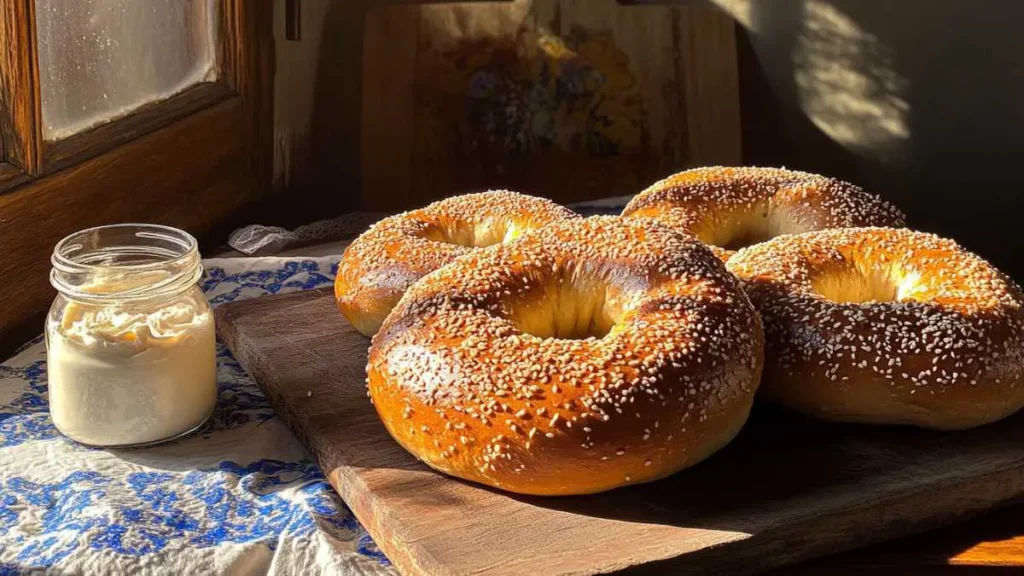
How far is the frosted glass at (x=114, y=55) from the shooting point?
154 centimetres

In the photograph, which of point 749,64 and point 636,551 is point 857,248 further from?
point 749,64

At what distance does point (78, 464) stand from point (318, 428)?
0.81 ft

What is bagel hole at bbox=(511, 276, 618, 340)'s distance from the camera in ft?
4.08

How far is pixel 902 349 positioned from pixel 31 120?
3.56ft

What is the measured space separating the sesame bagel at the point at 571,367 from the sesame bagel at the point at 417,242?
0.50 ft

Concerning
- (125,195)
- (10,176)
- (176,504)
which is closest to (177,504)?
(176,504)

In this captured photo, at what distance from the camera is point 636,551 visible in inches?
39.3

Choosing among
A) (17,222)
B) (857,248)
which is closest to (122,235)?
(17,222)

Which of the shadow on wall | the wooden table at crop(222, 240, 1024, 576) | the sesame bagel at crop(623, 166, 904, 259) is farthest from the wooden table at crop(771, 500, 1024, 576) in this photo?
the shadow on wall

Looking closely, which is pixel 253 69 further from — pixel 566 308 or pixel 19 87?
pixel 566 308

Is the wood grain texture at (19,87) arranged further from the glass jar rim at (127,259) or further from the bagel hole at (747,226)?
the bagel hole at (747,226)

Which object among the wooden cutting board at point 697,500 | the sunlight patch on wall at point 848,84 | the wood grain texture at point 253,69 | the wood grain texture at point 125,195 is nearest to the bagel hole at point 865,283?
the wooden cutting board at point 697,500

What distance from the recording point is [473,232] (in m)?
1.59

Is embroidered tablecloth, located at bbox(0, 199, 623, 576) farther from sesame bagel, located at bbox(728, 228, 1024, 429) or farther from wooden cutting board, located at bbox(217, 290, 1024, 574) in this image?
sesame bagel, located at bbox(728, 228, 1024, 429)
